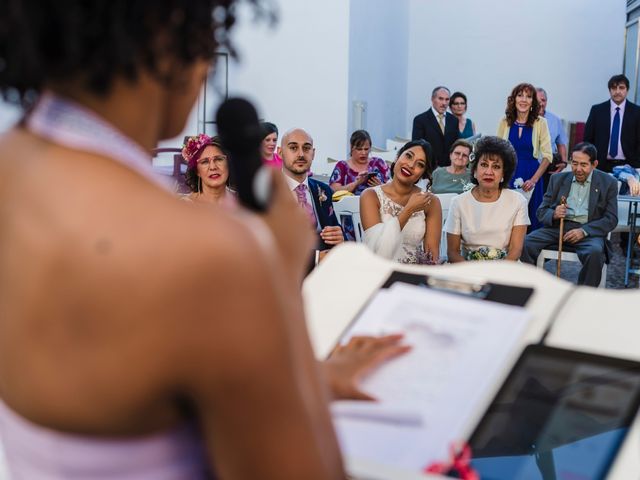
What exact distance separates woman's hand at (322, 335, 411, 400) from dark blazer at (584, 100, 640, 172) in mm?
6575

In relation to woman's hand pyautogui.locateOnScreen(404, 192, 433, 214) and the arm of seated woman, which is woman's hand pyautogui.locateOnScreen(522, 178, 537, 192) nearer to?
the arm of seated woman

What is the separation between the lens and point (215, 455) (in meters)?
0.56

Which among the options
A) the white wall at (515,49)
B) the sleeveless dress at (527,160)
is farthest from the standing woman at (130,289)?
the white wall at (515,49)

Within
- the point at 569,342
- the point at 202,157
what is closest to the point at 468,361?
the point at 569,342

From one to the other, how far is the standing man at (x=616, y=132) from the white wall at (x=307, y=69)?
243cm

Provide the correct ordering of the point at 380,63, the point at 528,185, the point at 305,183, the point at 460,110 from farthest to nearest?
the point at 380,63, the point at 460,110, the point at 528,185, the point at 305,183

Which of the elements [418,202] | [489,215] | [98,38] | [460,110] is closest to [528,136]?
[460,110]

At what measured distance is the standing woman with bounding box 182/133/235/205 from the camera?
3717 millimetres

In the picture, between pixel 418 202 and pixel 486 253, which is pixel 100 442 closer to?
pixel 418 202

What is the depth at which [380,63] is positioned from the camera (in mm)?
9406

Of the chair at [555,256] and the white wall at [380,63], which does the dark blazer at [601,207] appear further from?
the white wall at [380,63]

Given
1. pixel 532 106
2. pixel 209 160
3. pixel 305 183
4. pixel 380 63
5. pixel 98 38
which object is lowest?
pixel 305 183

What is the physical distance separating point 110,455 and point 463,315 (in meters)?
0.67

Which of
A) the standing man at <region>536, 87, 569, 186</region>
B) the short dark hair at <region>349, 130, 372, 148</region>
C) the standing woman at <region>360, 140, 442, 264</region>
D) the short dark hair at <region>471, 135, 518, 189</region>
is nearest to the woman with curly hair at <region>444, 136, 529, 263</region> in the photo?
the short dark hair at <region>471, 135, 518, 189</region>
